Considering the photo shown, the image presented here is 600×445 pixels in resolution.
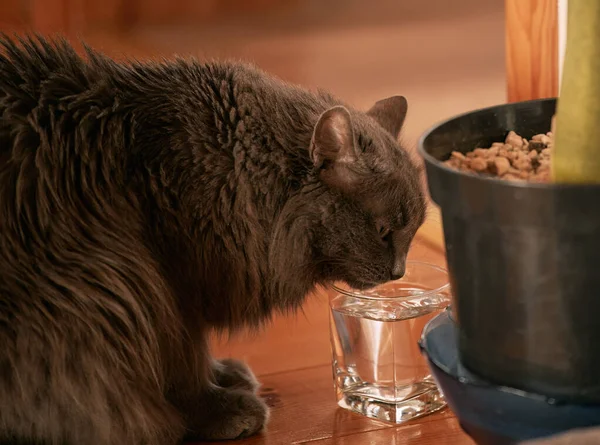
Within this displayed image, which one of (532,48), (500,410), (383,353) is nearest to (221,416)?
(383,353)

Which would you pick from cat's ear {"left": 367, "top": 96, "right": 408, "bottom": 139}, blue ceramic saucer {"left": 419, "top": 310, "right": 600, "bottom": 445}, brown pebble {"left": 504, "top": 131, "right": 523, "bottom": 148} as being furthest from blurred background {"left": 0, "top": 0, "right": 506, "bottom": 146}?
blue ceramic saucer {"left": 419, "top": 310, "right": 600, "bottom": 445}

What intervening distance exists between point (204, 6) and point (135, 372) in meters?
3.34

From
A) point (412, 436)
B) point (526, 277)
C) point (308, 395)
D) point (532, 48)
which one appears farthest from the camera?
point (532, 48)

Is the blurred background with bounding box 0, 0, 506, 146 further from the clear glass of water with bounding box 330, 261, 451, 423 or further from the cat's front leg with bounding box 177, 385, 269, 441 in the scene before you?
the cat's front leg with bounding box 177, 385, 269, 441

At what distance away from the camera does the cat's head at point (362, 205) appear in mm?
1352

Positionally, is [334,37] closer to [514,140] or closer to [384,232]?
[384,232]

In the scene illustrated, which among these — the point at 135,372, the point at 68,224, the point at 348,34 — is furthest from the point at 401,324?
the point at 348,34

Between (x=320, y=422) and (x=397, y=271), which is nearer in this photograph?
(x=397, y=271)

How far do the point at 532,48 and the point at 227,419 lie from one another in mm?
1008

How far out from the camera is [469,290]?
1056 millimetres

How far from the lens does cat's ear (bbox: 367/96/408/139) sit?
61.2 inches

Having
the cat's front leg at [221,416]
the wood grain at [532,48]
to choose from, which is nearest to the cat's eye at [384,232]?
the cat's front leg at [221,416]

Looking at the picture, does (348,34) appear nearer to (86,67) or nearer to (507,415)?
(86,67)

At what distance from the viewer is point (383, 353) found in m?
1.51
